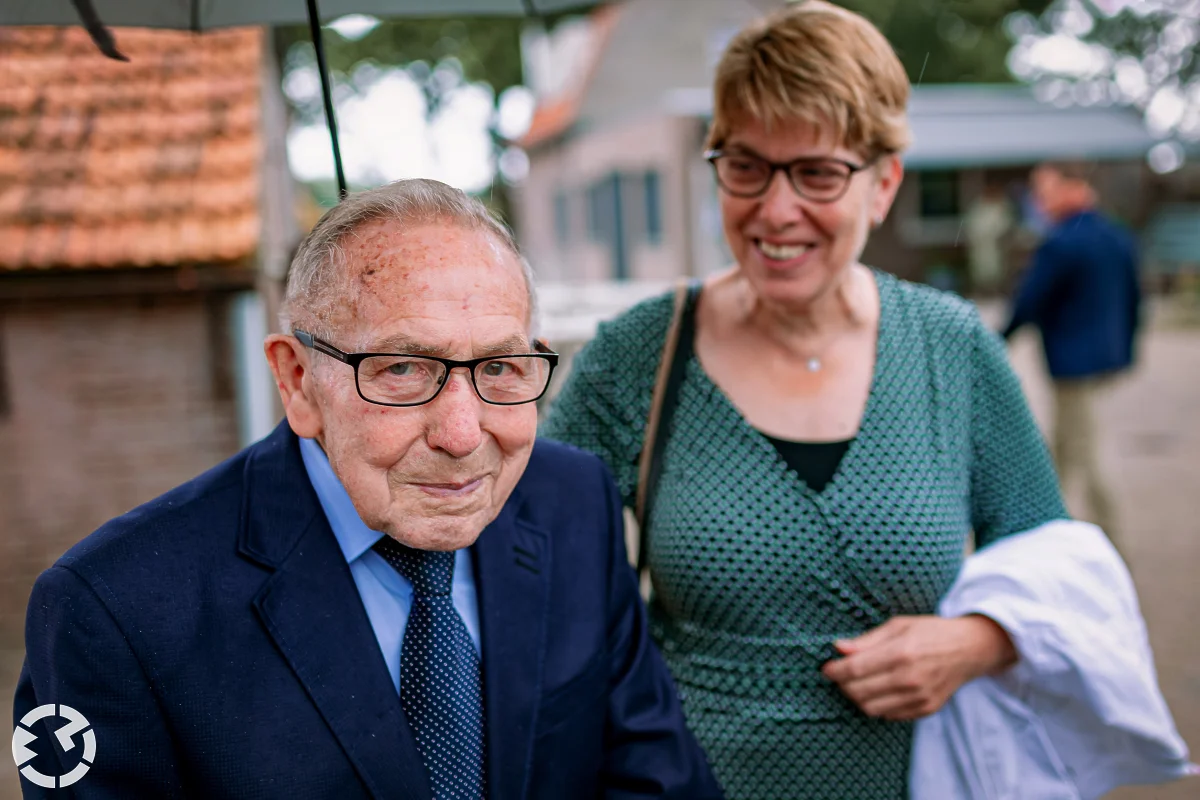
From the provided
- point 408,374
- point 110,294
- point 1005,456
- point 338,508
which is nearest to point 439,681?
point 338,508

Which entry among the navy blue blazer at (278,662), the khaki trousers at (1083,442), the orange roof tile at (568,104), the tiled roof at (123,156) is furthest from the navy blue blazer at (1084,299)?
the orange roof tile at (568,104)

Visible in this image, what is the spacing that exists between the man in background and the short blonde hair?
15.9 ft

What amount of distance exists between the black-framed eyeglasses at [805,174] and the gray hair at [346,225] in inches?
31.7

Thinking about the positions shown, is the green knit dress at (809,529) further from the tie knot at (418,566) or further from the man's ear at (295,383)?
the man's ear at (295,383)

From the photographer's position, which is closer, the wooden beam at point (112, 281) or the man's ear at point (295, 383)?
the man's ear at point (295, 383)

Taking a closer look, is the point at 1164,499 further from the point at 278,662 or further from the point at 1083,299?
the point at 278,662

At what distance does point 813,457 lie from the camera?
2.19 meters

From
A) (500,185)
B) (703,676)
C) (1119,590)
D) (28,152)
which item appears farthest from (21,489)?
(500,185)

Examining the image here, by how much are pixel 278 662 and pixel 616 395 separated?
1.03m

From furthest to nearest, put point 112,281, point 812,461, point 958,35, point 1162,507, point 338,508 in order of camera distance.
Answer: point 958,35
point 1162,507
point 112,281
point 812,461
point 338,508

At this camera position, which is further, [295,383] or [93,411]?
[93,411]

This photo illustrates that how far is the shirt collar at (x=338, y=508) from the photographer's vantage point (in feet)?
5.18

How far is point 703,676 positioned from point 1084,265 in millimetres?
5786
